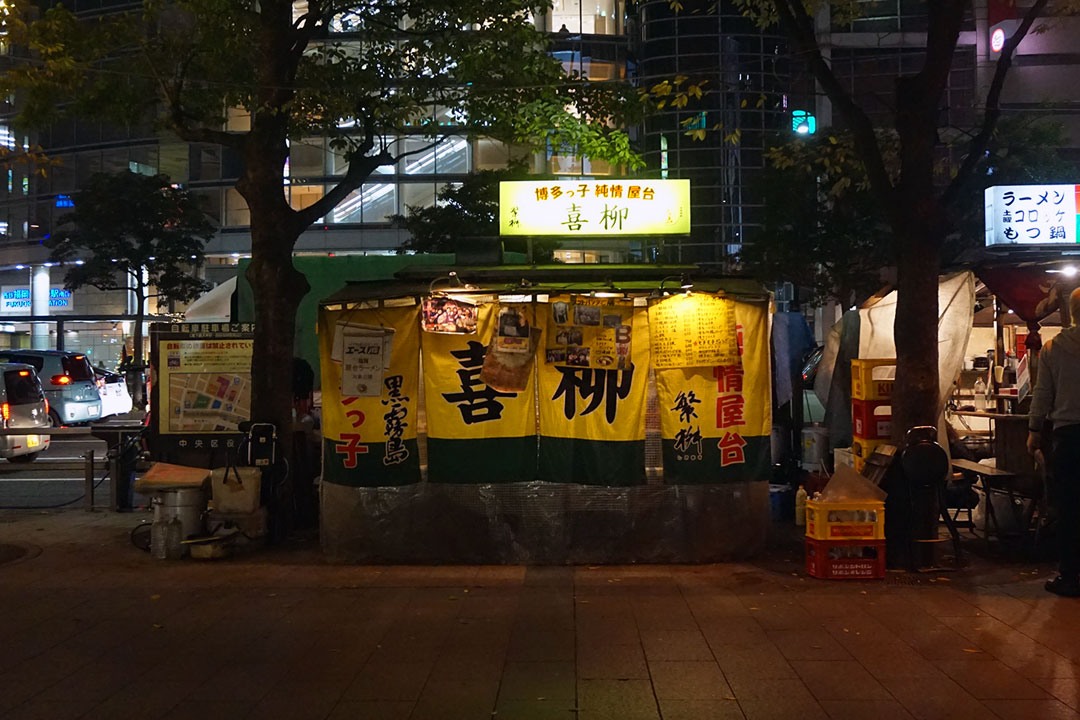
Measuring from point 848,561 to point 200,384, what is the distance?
778cm

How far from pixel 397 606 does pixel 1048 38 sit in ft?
109

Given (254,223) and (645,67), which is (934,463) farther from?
(645,67)

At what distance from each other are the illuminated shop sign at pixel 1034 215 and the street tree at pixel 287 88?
4.42 m

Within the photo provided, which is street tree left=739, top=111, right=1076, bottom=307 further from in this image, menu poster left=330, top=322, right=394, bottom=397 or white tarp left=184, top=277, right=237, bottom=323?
menu poster left=330, top=322, right=394, bottom=397

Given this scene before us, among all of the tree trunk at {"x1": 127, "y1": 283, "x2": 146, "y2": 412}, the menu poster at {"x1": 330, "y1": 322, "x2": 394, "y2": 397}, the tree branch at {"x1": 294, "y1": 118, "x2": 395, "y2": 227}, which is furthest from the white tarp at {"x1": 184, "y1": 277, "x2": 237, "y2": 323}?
the tree trunk at {"x1": 127, "y1": 283, "x2": 146, "y2": 412}

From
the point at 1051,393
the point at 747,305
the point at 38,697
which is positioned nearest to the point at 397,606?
the point at 38,697

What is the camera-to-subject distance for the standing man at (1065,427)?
7156 mm

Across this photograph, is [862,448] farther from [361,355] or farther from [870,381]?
[361,355]

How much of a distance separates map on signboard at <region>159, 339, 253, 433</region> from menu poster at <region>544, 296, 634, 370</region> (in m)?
4.45

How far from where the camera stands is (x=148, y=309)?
140 ft

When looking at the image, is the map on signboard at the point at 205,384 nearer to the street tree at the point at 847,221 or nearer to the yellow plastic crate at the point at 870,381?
the yellow plastic crate at the point at 870,381

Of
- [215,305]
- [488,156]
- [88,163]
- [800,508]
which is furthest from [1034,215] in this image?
[88,163]

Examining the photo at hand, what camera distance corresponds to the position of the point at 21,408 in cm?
1664

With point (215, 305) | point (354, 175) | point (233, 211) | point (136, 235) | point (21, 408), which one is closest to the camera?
point (354, 175)
